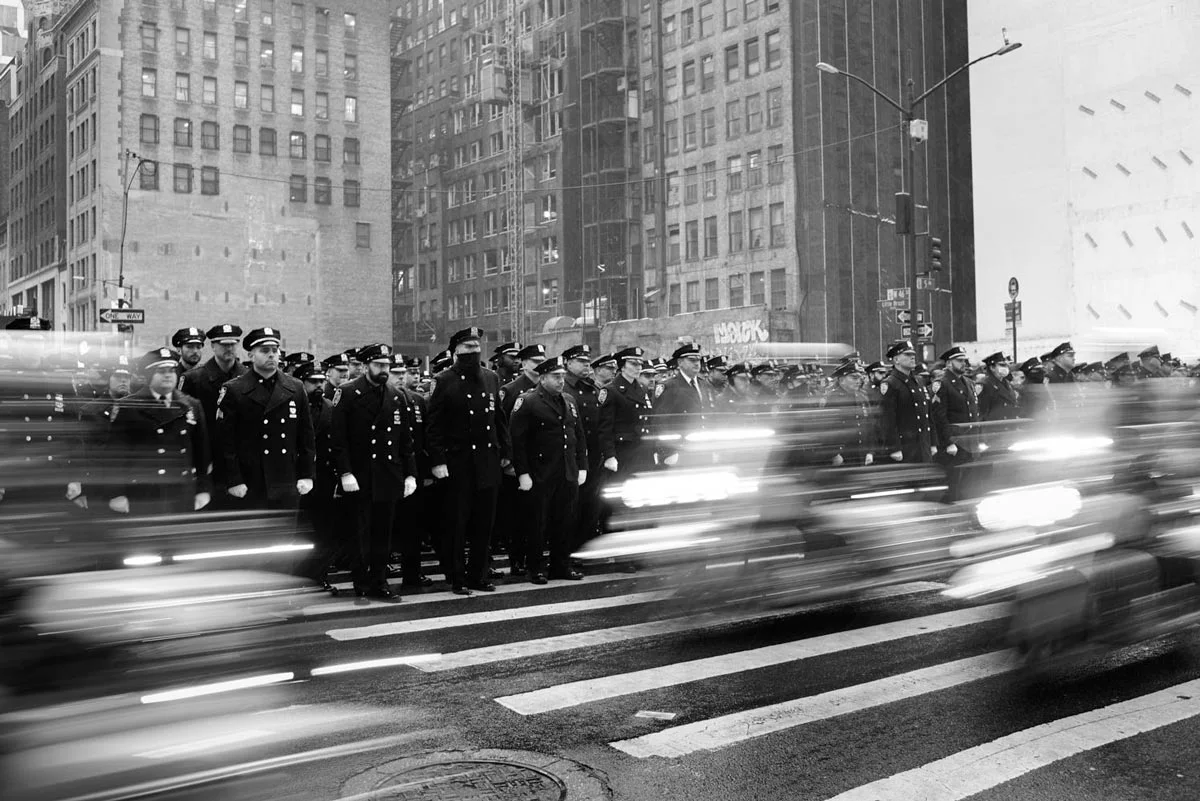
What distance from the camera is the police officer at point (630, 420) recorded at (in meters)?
12.7

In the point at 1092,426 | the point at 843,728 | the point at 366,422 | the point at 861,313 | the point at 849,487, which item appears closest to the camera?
the point at 843,728

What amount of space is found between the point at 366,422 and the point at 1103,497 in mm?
6066

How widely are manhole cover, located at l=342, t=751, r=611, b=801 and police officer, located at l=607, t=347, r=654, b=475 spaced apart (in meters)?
7.37

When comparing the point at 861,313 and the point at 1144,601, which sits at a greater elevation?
the point at 861,313

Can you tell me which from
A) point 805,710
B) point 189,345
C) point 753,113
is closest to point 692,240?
point 753,113

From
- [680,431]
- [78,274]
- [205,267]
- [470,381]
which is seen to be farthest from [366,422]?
[78,274]

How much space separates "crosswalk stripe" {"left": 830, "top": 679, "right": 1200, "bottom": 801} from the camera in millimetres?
4988

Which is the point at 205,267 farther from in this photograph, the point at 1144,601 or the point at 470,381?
the point at 1144,601

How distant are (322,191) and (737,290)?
106 feet

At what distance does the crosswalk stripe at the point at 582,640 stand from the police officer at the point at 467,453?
2298 mm

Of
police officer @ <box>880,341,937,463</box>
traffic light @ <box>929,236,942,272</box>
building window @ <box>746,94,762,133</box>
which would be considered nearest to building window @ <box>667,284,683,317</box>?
building window @ <box>746,94,762,133</box>

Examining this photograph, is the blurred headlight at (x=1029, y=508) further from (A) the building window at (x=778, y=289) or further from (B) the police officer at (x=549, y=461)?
(A) the building window at (x=778, y=289)

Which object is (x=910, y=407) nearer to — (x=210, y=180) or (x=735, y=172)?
(x=735, y=172)

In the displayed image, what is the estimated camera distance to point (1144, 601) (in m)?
6.36
